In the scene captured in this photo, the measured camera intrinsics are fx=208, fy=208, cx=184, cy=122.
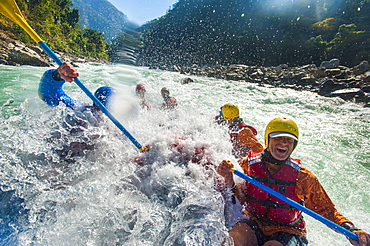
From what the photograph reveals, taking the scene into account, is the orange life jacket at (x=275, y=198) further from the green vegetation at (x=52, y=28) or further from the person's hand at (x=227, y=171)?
the green vegetation at (x=52, y=28)

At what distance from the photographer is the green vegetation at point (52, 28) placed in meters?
24.5

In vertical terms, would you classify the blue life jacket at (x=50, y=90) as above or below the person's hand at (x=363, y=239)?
below

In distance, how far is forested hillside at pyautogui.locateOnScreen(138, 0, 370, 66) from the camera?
89.6 ft

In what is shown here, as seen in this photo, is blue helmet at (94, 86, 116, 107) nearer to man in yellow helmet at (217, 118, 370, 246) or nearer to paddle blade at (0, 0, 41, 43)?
paddle blade at (0, 0, 41, 43)

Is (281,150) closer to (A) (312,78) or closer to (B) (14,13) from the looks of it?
(B) (14,13)

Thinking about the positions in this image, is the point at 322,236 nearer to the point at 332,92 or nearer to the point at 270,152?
the point at 270,152

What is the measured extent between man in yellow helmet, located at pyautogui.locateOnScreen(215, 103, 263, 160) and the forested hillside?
1405 cm

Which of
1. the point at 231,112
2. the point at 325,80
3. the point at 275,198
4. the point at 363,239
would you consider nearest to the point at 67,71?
the point at 275,198

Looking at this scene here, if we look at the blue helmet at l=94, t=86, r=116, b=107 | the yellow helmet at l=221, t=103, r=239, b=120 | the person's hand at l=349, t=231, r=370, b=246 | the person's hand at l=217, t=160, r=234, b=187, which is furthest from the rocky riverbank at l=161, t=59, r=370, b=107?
the blue helmet at l=94, t=86, r=116, b=107

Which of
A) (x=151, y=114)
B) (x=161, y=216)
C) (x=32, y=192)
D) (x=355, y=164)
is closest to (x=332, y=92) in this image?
(x=355, y=164)

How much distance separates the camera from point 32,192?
228 centimetres

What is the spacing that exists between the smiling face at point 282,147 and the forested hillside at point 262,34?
16201mm

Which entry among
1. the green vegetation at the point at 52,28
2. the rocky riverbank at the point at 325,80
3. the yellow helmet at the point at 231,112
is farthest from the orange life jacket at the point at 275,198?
the green vegetation at the point at 52,28

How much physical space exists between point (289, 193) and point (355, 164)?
13.3 ft
